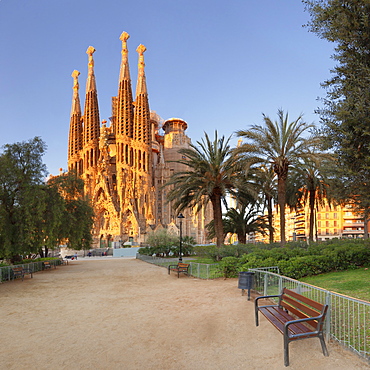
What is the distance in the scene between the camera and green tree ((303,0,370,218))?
9.54 m

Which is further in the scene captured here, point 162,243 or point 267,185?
point 162,243

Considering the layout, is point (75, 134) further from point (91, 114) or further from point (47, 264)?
point (47, 264)

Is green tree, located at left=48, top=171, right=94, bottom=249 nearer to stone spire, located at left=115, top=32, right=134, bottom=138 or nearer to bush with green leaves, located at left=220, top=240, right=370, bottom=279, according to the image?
bush with green leaves, located at left=220, top=240, right=370, bottom=279

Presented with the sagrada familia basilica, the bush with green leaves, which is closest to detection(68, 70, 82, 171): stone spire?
the sagrada familia basilica

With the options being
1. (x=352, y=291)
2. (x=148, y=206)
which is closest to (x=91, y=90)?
(x=148, y=206)

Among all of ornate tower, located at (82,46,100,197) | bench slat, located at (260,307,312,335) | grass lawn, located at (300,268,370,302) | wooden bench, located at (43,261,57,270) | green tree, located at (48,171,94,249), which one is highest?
ornate tower, located at (82,46,100,197)

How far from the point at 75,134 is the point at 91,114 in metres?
7.93

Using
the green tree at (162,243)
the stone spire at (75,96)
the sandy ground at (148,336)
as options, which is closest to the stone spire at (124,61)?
the stone spire at (75,96)

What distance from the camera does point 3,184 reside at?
1895cm

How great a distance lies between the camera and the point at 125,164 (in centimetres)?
7094

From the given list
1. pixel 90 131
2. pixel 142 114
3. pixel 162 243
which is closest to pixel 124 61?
pixel 142 114

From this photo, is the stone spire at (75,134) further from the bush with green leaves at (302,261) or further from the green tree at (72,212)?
the bush with green leaves at (302,261)

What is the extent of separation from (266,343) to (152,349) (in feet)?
6.59

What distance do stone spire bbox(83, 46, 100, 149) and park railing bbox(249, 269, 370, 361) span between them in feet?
227
